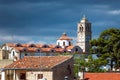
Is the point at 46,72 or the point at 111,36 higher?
the point at 111,36

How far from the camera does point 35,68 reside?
5484 centimetres

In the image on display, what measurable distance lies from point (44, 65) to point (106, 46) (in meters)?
37.6

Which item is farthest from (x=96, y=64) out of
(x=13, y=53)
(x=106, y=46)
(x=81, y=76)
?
(x=13, y=53)

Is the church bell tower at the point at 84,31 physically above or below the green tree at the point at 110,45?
above

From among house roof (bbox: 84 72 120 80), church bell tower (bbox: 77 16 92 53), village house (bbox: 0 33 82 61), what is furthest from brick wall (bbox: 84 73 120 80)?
church bell tower (bbox: 77 16 92 53)

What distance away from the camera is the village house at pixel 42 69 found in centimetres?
5403

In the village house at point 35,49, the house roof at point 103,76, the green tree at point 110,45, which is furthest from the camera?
the village house at point 35,49

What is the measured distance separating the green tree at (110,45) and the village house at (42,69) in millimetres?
32304

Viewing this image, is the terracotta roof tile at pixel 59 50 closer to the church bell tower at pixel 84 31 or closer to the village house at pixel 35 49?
the village house at pixel 35 49

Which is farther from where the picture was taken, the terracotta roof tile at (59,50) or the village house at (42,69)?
the terracotta roof tile at (59,50)

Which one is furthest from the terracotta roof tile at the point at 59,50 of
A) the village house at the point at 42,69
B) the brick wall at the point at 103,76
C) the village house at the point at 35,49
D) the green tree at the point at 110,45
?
the brick wall at the point at 103,76

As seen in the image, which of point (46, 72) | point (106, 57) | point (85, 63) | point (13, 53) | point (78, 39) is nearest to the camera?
point (46, 72)

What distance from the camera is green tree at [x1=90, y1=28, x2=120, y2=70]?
88.9 m

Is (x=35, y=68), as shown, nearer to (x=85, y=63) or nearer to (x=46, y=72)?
(x=46, y=72)
